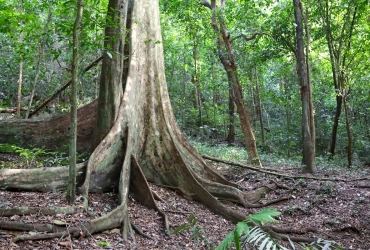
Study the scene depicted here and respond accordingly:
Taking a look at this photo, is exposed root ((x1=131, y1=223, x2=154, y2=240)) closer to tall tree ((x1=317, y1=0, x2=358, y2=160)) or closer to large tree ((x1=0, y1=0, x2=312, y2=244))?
large tree ((x1=0, y1=0, x2=312, y2=244))

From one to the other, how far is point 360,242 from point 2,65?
44.2 ft

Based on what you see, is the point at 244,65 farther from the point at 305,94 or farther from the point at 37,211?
the point at 37,211

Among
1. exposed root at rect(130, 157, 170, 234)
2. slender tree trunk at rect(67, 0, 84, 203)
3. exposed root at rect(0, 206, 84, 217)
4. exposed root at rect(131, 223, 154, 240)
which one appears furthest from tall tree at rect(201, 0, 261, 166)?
exposed root at rect(0, 206, 84, 217)

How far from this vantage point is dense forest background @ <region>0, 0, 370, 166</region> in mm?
10797

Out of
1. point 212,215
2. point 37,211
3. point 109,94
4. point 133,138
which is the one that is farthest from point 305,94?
point 37,211

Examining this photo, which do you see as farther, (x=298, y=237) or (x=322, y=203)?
(x=322, y=203)

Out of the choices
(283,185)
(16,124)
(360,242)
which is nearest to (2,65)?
(16,124)

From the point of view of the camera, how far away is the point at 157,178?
22.4ft

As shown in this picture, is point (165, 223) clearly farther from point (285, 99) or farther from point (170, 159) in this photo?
point (285, 99)

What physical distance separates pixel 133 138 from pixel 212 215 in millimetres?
2003

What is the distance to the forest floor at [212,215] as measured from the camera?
3.96m

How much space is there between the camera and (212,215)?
633 centimetres

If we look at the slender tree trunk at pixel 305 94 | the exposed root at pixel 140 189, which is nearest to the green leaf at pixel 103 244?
the exposed root at pixel 140 189

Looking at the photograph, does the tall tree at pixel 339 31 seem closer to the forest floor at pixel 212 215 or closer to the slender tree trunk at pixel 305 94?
the slender tree trunk at pixel 305 94
